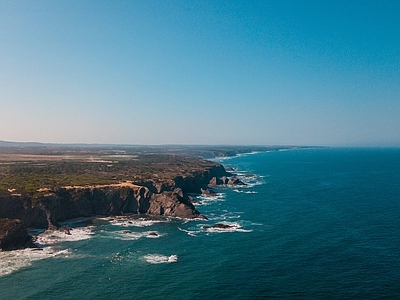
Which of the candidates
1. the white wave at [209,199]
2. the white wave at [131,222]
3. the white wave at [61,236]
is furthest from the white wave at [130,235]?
the white wave at [209,199]

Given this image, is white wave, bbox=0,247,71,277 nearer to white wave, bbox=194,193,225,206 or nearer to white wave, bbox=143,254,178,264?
white wave, bbox=143,254,178,264

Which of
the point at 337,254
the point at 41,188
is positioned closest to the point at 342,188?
the point at 337,254

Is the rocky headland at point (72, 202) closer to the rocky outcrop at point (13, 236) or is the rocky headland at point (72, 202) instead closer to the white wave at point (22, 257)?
the rocky outcrop at point (13, 236)

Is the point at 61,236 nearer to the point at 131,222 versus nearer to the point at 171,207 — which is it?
the point at 131,222

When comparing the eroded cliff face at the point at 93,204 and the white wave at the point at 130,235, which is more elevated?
the eroded cliff face at the point at 93,204

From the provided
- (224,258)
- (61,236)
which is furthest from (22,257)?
(224,258)

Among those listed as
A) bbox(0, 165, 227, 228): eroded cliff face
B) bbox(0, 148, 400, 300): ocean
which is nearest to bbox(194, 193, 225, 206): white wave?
bbox(0, 148, 400, 300): ocean

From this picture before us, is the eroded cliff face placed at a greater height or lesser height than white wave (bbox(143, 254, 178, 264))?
greater
